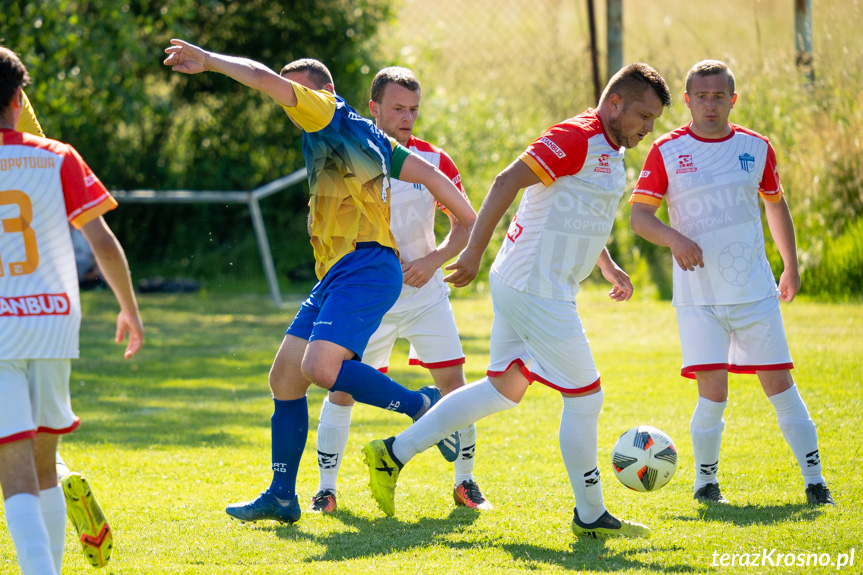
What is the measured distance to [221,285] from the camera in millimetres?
13992

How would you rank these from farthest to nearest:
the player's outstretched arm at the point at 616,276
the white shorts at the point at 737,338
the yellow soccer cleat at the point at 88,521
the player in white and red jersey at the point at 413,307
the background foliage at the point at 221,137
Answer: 1. the background foliage at the point at 221,137
2. the player in white and red jersey at the point at 413,307
3. the white shorts at the point at 737,338
4. the player's outstretched arm at the point at 616,276
5. the yellow soccer cleat at the point at 88,521

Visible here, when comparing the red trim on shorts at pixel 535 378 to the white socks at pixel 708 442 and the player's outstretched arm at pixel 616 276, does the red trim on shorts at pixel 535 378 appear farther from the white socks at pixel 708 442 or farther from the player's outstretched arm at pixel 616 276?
the white socks at pixel 708 442

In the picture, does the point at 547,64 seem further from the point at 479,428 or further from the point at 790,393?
the point at 790,393

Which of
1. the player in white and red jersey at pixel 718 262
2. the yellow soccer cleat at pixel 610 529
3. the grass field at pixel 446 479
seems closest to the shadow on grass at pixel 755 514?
the grass field at pixel 446 479

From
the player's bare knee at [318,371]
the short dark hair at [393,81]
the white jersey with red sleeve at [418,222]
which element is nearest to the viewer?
the player's bare knee at [318,371]

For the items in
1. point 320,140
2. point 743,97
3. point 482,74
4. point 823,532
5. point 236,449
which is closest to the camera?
point 823,532

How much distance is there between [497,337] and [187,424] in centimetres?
297

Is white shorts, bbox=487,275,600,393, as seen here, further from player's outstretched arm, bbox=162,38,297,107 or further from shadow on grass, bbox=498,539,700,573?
player's outstretched arm, bbox=162,38,297,107

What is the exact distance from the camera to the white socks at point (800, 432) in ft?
13.7

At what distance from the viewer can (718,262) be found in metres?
4.29

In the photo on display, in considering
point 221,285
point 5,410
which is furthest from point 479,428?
point 221,285

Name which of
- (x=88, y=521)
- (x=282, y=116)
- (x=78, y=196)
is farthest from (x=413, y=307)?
(x=282, y=116)

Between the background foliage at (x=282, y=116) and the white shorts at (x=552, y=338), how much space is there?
868 cm

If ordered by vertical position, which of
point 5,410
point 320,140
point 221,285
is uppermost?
point 320,140
